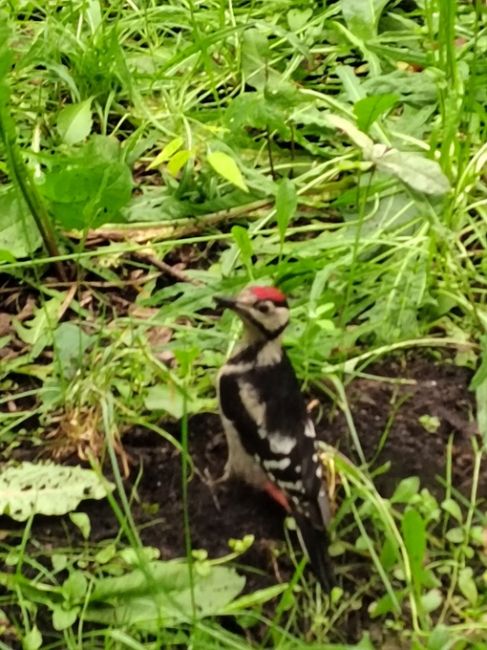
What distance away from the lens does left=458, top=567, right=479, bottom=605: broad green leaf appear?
2.00 meters

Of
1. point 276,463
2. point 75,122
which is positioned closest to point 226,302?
point 276,463

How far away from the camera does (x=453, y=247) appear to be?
8.58 feet

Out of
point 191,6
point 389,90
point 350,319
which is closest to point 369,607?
point 350,319

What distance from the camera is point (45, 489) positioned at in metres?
2.16

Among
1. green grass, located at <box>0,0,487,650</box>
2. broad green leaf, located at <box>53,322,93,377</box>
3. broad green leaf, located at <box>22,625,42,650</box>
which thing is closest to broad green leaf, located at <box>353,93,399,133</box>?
green grass, located at <box>0,0,487,650</box>

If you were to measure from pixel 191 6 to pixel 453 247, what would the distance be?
1.06m

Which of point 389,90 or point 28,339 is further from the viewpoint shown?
point 389,90

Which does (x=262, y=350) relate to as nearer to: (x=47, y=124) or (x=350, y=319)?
(x=350, y=319)

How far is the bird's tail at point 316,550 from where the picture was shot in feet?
6.56

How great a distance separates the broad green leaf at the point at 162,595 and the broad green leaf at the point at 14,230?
90 centimetres

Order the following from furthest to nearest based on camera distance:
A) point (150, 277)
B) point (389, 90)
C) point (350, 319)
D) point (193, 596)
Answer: point (389, 90) < point (150, 277) < point (350, 319) < point (193, 596)

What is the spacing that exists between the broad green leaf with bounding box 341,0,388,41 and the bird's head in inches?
54.5

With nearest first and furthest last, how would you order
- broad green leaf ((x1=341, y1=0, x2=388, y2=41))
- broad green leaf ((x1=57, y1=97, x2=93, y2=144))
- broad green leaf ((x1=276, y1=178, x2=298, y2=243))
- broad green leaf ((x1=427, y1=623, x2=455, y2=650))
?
broad green leaf ((x1=427, y1=623, x2=455, y2=650)) < broad green leaf ((x1=276, y1=178, x2=298, y2=243)) < broad green leaf ((x1=57, y1=97, x2=93, y2=144)) < broad green leaf ((x1=341, y1=0, x2=388, y2=41))

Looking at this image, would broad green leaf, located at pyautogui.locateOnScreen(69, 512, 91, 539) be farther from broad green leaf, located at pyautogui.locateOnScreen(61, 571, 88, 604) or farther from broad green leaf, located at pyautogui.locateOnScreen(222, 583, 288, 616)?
broad green leaf, located at pyautogui.locateOnScreen(222, 583, 288, 616)
